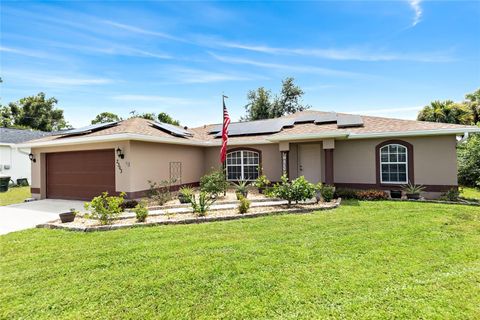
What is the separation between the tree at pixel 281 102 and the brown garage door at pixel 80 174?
2327 centimetres

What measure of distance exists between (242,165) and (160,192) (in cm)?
534

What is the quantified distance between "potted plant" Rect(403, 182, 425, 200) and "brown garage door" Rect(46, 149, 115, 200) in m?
13.1

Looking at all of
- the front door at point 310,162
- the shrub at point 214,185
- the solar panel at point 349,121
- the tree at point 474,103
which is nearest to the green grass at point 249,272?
the shrub at point 214,185

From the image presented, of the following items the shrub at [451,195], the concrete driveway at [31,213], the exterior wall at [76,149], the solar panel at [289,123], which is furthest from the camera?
the solar panel at [289,123]

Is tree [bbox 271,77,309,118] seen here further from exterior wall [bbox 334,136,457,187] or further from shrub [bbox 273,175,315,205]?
shrub [bbox 273,175,315,205]

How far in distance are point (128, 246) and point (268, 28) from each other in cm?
1087

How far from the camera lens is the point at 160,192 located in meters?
11.4

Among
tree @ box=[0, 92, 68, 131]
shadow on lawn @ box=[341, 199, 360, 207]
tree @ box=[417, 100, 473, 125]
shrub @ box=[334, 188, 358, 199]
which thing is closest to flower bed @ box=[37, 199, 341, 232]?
shadow on lawn @ box=[341, 199, 360, 207]

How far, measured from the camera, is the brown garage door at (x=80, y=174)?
10961mm

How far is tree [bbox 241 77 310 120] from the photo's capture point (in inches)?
1257

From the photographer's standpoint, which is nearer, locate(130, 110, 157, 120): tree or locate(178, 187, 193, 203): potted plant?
locate(178, 187, 193, 203): potted plant

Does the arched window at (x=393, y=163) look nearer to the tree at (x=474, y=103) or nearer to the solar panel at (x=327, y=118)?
the solar panel at (x=327, y=118)

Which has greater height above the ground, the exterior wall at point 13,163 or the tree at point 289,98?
the tree at point 289,98

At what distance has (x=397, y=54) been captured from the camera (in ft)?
39.7
